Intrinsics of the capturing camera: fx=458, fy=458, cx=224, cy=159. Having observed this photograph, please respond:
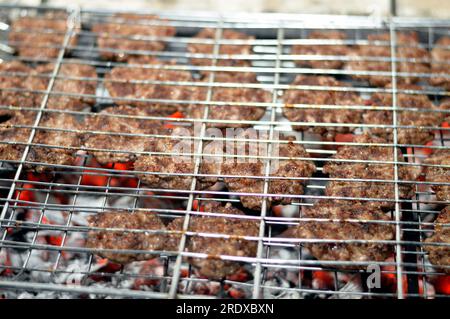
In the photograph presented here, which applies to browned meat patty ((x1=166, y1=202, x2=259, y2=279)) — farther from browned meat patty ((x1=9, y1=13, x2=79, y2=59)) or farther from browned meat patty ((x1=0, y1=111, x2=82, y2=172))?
browned meat patty ((x1=9, y1=13, x2=79, y2=59))

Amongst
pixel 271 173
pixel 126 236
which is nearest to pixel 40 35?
pixel 126 236

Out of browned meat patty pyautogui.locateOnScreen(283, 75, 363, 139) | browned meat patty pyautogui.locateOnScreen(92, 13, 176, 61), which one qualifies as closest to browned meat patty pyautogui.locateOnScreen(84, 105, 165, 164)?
browned meat patty pyautogui.locateOnScreen(92, 13, 176, 61)

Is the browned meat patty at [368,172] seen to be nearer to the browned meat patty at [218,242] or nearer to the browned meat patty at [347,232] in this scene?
the browned meat patty at [347,232]

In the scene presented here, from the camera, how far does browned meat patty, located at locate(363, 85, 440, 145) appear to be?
2.50 m

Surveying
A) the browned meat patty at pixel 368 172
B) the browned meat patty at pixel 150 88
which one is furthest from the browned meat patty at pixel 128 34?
the browned meat patty at pixel 368 172

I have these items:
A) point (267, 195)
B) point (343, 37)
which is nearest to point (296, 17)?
point (343, 37)

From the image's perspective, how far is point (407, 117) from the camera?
8.40 ft

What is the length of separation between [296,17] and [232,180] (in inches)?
49.2

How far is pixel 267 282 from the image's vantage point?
2.42 metres

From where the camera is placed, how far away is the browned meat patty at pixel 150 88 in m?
2.69

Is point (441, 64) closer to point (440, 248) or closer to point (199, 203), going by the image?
point (440, 248)

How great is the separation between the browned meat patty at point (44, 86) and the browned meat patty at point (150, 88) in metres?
0.15

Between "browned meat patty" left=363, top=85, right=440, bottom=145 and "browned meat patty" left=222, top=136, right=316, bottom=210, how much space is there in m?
0.49

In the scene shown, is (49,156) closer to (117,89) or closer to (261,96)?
(117,89)
